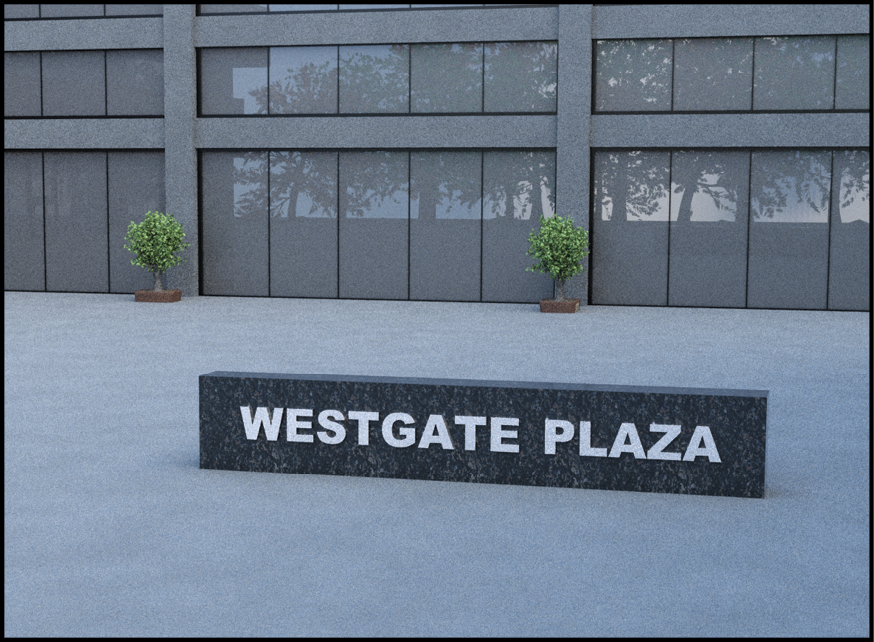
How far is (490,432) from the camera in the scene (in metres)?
6.91

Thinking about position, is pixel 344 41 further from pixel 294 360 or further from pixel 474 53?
pixel 294 360

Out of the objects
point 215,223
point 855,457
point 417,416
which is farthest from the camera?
point 215,223

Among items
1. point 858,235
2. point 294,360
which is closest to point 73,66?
point 294,360

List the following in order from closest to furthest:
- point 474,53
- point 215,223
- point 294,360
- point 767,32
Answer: point 294,360, point 767,32, point 474,53, point 215,223

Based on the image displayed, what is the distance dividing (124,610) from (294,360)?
8.81m

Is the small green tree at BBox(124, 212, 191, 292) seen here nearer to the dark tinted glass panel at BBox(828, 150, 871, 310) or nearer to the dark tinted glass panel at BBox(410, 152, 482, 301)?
the dark tinted glass panel at BBox(410, 152, 482, 301)

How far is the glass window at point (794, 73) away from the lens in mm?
21812


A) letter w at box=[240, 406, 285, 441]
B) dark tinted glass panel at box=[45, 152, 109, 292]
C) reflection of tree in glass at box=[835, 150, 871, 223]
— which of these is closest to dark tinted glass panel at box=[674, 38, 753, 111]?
reflection of tree in glass at box=[835, 150, 871, 223]

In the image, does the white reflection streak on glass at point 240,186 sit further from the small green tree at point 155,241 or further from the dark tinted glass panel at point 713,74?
the dark tinted glass panel at point 713,74

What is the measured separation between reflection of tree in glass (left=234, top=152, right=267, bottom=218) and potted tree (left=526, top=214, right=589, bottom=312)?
7.35 meters

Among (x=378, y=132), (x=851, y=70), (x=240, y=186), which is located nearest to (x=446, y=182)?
(x=378, y=132)

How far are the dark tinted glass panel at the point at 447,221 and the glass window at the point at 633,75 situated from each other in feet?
11.2

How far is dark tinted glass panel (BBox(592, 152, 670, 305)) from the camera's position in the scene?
2283 centimetres

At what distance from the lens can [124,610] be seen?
448 cm
